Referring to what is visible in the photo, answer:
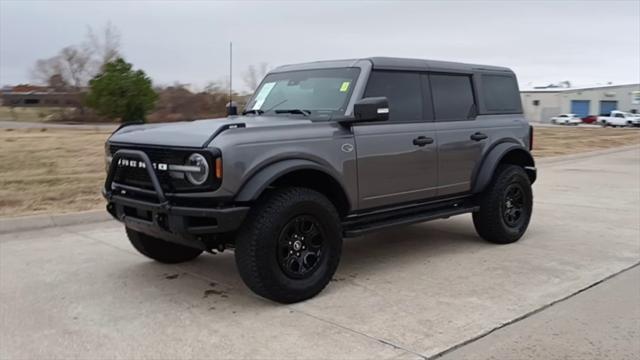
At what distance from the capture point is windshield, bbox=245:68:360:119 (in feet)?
18.4

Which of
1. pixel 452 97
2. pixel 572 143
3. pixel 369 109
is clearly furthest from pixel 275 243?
pixel 572 143

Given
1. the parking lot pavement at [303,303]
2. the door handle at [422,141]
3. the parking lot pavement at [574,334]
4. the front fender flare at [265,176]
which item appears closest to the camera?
the parking lot pavement at [574,334]

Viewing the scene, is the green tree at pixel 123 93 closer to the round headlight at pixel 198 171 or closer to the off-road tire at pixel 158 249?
the off-road tire at pixel 158 249

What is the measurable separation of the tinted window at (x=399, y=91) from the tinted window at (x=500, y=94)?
1.18 metres

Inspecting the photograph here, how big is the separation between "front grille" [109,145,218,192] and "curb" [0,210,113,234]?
319 centimetres

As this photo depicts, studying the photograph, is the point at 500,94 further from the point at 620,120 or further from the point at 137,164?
the point at 620,120

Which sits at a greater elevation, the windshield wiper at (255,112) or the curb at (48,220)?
the windshield wiper at (255,112)

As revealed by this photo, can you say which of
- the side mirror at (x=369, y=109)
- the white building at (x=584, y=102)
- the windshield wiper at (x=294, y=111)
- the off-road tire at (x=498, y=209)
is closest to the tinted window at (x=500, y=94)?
the off-road tire at (x=498, y=209)

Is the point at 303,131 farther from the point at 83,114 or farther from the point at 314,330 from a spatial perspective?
the point at 83,114

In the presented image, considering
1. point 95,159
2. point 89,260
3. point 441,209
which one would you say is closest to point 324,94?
point 441,209

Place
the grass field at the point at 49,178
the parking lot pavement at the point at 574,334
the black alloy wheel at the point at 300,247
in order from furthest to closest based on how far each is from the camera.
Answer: the grass field at the point at 49,178, the black alloy wheel at the point at 300,247, the parking lot pavement at the point at 574,334

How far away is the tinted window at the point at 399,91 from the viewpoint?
576cm

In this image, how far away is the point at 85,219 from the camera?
8102 millimetres

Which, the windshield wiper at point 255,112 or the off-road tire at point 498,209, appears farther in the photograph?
the off-road tire at point 498,209
